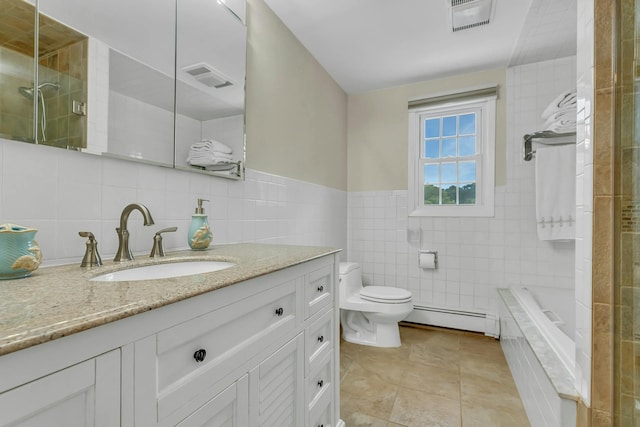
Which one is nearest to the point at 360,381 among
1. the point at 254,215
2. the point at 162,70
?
the point at 254,215

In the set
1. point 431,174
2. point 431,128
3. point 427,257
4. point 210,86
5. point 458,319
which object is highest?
point 431,128

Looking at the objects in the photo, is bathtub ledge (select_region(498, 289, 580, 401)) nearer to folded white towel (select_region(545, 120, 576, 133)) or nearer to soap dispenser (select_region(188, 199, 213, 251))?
folded white towel (select_region(545, 120, 576, 133))

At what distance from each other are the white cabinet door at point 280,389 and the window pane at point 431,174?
7.92 ft

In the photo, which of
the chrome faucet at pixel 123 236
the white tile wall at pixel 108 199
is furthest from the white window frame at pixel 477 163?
the chrome faucet at pixel 123 236

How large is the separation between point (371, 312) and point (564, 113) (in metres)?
2.10

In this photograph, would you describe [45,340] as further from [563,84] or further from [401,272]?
[563,84]

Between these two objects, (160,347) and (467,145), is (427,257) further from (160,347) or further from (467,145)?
(160,347)

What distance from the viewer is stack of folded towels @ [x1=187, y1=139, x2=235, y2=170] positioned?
142 cm

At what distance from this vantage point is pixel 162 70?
1.28 m

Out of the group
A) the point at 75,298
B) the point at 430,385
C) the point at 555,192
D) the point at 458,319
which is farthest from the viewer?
the point at 458,319

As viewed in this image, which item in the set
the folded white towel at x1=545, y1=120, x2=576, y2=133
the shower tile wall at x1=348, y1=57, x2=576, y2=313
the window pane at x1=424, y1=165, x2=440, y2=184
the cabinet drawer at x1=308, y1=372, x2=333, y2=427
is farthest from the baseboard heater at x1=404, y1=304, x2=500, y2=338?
the cabinet drawer at x1=308, y1=372, x2=333, y2=427

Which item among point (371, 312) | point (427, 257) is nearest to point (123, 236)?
point (371, 312)

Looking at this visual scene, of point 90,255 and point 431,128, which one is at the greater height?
point 431,128

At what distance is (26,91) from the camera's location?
2.83 feet
